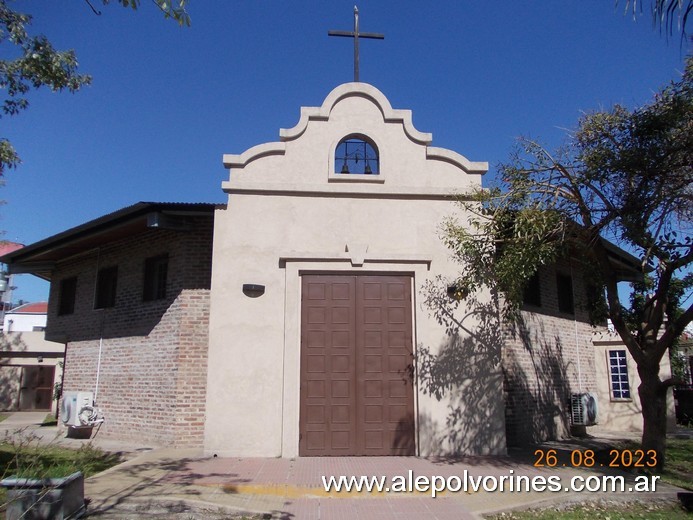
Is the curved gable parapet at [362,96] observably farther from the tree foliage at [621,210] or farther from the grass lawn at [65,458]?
the grass lawn at [65,458]

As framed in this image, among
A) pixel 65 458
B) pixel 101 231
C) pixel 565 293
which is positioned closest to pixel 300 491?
pixel 65 458

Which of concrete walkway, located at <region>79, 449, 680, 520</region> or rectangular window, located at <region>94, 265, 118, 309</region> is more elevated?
rectangular window, located at <region>94, 265, 118, 309</region>

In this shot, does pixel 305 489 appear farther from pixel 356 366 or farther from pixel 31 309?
pixel 31 309

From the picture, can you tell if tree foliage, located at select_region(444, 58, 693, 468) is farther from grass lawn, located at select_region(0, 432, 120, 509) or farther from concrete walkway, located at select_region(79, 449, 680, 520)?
grass lawn, located at select_region(0, 432, 120, 509)

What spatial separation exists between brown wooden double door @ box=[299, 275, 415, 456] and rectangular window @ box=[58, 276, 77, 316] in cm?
778

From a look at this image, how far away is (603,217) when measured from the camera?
27.3ft

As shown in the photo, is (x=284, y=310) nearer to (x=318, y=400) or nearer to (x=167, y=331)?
(x=318, y=400)

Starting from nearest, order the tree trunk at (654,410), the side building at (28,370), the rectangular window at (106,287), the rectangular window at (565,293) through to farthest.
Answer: the tree trunk at (654,410)
the rectangular window at (106,287)
the rectangular window at (565,293)
the side building at (28,370)

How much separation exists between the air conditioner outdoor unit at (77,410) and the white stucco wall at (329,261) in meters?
3.87

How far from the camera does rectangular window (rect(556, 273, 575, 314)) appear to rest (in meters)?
12.9

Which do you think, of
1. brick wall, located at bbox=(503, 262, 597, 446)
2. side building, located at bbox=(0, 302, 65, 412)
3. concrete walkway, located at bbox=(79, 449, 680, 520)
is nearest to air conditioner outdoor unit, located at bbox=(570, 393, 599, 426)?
brick wall, located at bbox=(503, 262, 597, 446)

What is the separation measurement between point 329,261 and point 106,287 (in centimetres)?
622

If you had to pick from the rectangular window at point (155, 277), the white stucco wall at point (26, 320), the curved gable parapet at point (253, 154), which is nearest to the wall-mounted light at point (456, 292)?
the curved gable parapet at point (253, 154)

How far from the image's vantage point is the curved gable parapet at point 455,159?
9.66 meters
